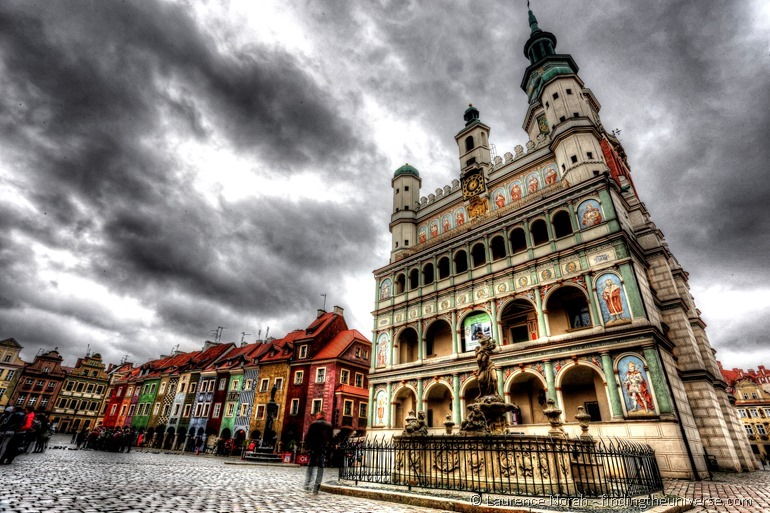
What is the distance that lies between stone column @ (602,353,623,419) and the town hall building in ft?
0.16

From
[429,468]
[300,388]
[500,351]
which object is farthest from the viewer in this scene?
[300,388]

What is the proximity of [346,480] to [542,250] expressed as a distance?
17.3m

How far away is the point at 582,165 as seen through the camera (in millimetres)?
24000

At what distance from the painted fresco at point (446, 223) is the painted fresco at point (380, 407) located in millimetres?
14055

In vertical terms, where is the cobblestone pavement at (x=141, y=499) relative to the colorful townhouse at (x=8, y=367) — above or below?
below

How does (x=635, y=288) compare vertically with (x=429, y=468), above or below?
above

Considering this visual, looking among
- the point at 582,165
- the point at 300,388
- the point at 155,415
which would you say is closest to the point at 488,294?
the point at 582,165

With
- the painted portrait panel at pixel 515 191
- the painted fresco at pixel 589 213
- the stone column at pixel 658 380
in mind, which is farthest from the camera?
the painted portrait panel at pixel 515 191

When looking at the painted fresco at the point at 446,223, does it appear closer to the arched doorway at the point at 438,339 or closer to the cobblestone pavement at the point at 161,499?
the arched doorway at the point at 438,339

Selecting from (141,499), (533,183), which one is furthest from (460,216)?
(141,499)

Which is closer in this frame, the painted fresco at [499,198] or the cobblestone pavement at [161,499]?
the cobblestone pavement at [161,499]

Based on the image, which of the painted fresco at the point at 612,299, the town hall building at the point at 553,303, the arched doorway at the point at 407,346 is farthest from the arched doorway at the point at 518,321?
the arched doorway at the point at 407,346

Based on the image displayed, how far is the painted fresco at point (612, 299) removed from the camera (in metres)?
18.1

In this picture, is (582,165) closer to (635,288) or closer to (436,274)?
(635,288)
